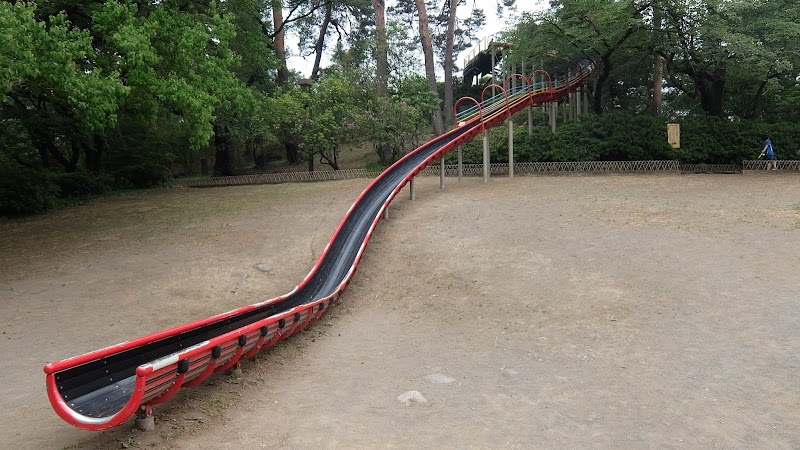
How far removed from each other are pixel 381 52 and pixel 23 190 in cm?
1659

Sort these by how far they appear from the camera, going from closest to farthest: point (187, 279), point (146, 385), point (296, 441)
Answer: point (146, 385)
point (296, 441)
point (187, 279)

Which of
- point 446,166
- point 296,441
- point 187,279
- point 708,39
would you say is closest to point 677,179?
A: point 708,39

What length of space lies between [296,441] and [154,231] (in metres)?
11.2

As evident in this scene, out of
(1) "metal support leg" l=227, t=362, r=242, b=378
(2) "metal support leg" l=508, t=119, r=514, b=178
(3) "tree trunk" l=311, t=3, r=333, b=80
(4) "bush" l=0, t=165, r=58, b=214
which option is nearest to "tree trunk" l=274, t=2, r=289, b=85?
(3) "tree trunk" l=311, t=3, r=333, b=80

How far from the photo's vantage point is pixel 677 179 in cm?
1991

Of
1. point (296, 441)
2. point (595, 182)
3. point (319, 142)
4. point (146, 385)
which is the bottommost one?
point (296, 441)

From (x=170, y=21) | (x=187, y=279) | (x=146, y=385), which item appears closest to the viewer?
(x=146, y=385)

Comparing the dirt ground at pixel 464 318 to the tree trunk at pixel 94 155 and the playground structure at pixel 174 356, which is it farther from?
the tree trunk at pixel 94 155

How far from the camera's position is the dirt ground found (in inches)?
210

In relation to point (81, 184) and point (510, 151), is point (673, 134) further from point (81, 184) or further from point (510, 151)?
point (81, 184)

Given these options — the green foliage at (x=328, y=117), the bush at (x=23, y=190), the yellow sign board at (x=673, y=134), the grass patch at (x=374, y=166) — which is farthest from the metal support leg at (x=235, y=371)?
the yellow sign board at (x=673, y=134)

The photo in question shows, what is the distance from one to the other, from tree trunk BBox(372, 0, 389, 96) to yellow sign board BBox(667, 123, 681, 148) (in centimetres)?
1266

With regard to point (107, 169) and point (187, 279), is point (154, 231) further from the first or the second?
point (107, 169)

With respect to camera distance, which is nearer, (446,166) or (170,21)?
(170,21)
